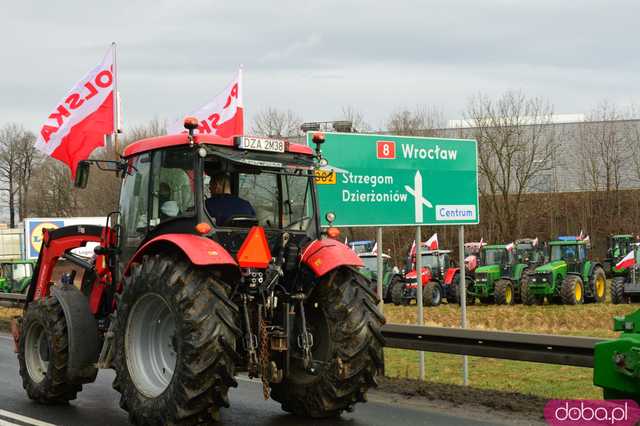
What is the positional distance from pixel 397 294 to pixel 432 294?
4.86ft

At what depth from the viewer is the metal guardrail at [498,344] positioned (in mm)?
8188

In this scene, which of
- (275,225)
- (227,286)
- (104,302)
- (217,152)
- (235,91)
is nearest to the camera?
(227,286)

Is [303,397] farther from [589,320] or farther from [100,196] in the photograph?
[100,196]

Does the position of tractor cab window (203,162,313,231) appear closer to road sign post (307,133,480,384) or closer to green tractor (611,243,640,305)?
road sign post (307,133,480,384)

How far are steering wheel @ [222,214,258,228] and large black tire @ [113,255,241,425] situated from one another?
24.2 inches

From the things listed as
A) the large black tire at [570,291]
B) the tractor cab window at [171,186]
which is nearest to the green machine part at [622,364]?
the tractor cab window at [171,186]

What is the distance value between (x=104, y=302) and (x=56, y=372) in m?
0.87

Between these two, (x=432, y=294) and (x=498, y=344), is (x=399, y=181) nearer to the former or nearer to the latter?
(x=498, y=344)

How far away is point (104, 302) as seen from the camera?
29.3 ft

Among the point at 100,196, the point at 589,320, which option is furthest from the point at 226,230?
the point at 100,196

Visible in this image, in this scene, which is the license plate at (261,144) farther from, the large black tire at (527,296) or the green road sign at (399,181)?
the large black tire at (527,296)

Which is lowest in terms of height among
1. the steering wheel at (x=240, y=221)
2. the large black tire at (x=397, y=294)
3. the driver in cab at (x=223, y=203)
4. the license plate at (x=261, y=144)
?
the large black tire at (x=397, y=294)

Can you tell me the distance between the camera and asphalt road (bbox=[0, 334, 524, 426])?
7871 mm

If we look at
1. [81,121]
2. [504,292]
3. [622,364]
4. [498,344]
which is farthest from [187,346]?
[504,292]
